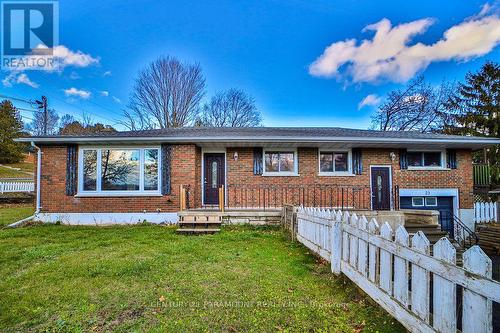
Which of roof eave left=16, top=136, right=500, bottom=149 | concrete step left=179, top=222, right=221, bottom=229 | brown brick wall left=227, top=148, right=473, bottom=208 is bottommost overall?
concrete step left=179, top=222, right=221, bottom=229

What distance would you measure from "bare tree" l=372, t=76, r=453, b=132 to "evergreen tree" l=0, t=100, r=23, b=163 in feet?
132

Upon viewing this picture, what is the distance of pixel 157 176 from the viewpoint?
952 centimetres

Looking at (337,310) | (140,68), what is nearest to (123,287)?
(337,310)

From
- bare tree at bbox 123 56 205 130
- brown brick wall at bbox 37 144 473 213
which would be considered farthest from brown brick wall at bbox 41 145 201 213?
bare tree at bbox 123 56 205 130

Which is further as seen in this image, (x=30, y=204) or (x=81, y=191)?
(x=30, y=204)

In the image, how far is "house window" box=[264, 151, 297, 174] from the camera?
34.8 feet

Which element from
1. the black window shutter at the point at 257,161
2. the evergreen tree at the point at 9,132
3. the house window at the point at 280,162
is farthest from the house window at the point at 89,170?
the evergreen tree at the point at 9,132

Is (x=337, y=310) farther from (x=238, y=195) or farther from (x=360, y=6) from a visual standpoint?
(x=360, y=6)

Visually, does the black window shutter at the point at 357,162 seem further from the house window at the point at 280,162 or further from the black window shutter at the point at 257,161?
the black window shutter at the point at 257,161

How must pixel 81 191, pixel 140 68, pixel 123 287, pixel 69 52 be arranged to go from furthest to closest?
pixel 140 68 < pixel 69 52 < pixel 81 191 < pixel 123 287

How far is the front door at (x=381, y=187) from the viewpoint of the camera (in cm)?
1077

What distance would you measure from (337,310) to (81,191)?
31.3ft

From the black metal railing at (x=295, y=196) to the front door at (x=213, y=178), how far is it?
1.63ft

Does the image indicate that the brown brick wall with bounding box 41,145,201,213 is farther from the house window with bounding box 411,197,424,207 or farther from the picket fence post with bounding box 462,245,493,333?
the house window with bounding box 411,197,424,207
